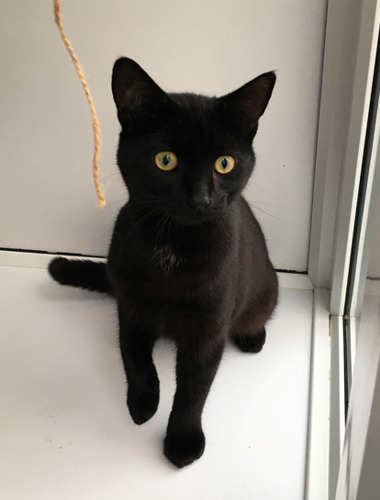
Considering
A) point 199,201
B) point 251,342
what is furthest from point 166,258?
point 251,342

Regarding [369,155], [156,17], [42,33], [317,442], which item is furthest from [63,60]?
[317,442]

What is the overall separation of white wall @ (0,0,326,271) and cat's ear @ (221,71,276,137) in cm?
36

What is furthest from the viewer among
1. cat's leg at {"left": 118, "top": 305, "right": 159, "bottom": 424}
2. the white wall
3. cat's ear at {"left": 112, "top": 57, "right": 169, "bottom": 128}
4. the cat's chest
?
the white wall

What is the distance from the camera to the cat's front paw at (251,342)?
1186mm

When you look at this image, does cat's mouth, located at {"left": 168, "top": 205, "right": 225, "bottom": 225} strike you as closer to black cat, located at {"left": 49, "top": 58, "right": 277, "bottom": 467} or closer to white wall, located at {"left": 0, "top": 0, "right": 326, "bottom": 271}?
black cat, located at {"left": 49, "top": 58, "right": 277, "bottom": 467}

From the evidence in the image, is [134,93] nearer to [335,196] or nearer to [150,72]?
[150,72]

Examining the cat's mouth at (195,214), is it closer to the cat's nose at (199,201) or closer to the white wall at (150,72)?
the cat's nose at (199,201)

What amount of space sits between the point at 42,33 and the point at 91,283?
0.54 m

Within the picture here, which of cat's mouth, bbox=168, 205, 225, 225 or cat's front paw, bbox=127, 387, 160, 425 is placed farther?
cat's front paw, bbox=127, 387, 160, 425

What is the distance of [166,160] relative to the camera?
79cm

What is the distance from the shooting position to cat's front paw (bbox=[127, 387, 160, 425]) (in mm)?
1025

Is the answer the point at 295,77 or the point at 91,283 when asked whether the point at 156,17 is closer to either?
the point at 295,77

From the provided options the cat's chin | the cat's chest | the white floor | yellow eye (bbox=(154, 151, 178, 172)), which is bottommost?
the white floor

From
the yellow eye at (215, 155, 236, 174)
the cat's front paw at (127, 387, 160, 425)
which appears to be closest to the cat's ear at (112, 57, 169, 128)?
the yellow eye at (215, 155, 236, 174)
